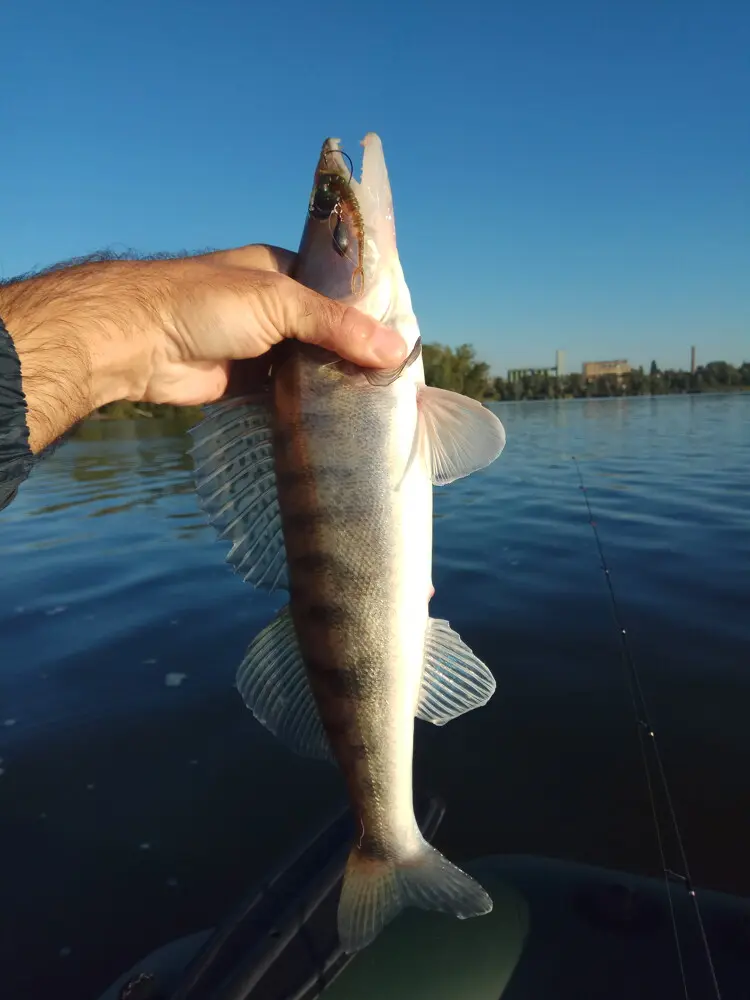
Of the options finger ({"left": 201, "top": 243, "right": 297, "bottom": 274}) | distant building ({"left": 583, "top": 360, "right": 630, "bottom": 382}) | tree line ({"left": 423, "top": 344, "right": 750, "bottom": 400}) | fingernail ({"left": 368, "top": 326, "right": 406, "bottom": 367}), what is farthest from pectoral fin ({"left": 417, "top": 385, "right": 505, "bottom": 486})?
distant building ({"left": 583, "top": 360, "right": 630, "bottom": 382})

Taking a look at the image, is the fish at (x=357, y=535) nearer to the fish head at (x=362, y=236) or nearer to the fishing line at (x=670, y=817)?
the fish head at (x=362, y=236)

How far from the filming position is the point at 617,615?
24.7 feet

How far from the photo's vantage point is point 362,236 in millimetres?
2336

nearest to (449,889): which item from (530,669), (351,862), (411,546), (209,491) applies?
(351,862)

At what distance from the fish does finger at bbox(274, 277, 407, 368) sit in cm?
5

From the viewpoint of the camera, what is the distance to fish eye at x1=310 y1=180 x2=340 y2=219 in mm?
2330

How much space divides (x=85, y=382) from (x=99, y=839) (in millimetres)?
3762

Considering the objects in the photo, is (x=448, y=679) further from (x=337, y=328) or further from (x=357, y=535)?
(x=337, y=328)

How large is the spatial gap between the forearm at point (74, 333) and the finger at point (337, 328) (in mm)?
582

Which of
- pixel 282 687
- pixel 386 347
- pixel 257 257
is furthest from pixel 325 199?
pixel 282 687

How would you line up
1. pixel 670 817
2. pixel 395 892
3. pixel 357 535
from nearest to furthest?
pixel 357 535 → pixel 395 892 → pixel 670 817

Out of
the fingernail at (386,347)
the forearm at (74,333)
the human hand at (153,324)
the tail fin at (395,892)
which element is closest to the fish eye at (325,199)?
the human hand at (153,324)

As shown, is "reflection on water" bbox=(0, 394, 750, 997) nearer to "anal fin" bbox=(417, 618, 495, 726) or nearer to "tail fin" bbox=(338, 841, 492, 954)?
"tail fin" bbox=(338, 841, 492, 954)

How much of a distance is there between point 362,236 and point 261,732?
478 centimetres
